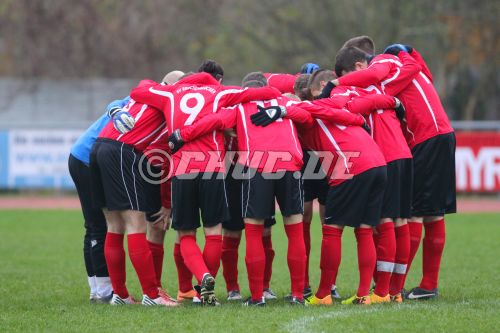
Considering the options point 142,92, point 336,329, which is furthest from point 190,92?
point 336,329

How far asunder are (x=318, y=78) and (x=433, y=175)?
1.37 m

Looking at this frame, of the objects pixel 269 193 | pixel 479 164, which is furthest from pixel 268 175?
pixel 479 164

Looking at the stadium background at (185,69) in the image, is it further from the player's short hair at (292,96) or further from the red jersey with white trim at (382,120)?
the player's short hair at (292,96)

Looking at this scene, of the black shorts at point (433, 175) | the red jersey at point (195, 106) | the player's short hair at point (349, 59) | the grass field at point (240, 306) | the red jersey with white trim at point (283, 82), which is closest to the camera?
the grass field at point (240, 306)

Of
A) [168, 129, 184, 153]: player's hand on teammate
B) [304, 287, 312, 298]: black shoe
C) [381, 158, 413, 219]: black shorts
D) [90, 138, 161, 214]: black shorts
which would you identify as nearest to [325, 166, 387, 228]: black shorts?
[381, 158, 413, 219]: black shorts

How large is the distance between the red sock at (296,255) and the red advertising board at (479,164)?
1323 centimetres

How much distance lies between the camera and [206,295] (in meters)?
7.43

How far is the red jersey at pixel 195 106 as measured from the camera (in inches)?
301

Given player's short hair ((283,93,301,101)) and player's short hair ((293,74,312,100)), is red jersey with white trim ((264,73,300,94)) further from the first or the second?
player's short hair ((283,93,301,101))

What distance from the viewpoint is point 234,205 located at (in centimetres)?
823

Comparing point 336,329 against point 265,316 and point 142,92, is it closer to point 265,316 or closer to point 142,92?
point 265,316

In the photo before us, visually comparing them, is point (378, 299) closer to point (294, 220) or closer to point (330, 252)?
point (330, 252)

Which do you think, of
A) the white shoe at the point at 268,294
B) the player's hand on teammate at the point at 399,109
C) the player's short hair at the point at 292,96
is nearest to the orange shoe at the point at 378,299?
the white shoe at the point at 268,294

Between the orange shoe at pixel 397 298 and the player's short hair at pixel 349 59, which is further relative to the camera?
the player's short hair at pixel 349 59
